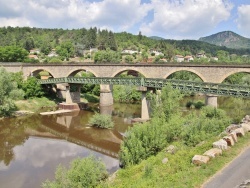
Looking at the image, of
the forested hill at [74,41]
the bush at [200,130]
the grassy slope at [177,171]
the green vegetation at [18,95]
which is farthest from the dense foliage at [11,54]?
the grassy slope at [177,171]

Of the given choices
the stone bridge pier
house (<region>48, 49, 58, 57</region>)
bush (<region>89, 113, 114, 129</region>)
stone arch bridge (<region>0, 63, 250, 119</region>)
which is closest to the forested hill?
house (<region>48, 49, 58, 57</region>)

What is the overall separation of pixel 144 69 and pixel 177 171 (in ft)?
136

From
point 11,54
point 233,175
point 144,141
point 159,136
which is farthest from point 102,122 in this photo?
point 11,54

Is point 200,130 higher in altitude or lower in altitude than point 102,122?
higher

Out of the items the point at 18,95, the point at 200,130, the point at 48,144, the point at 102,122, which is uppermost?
the point at 18,95

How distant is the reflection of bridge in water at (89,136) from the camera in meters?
31.1

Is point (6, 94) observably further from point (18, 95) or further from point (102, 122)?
point (102, 122)

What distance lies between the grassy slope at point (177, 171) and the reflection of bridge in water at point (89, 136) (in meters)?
12.2

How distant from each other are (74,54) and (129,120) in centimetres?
9056

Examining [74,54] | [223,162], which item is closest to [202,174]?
[223,162]

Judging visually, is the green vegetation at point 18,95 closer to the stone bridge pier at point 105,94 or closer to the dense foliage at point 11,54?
the stone bridge pier at point 105,94

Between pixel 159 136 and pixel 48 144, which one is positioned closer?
pixel 159 136

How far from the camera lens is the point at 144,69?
179 feet

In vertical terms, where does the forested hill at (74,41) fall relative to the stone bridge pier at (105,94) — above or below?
above
